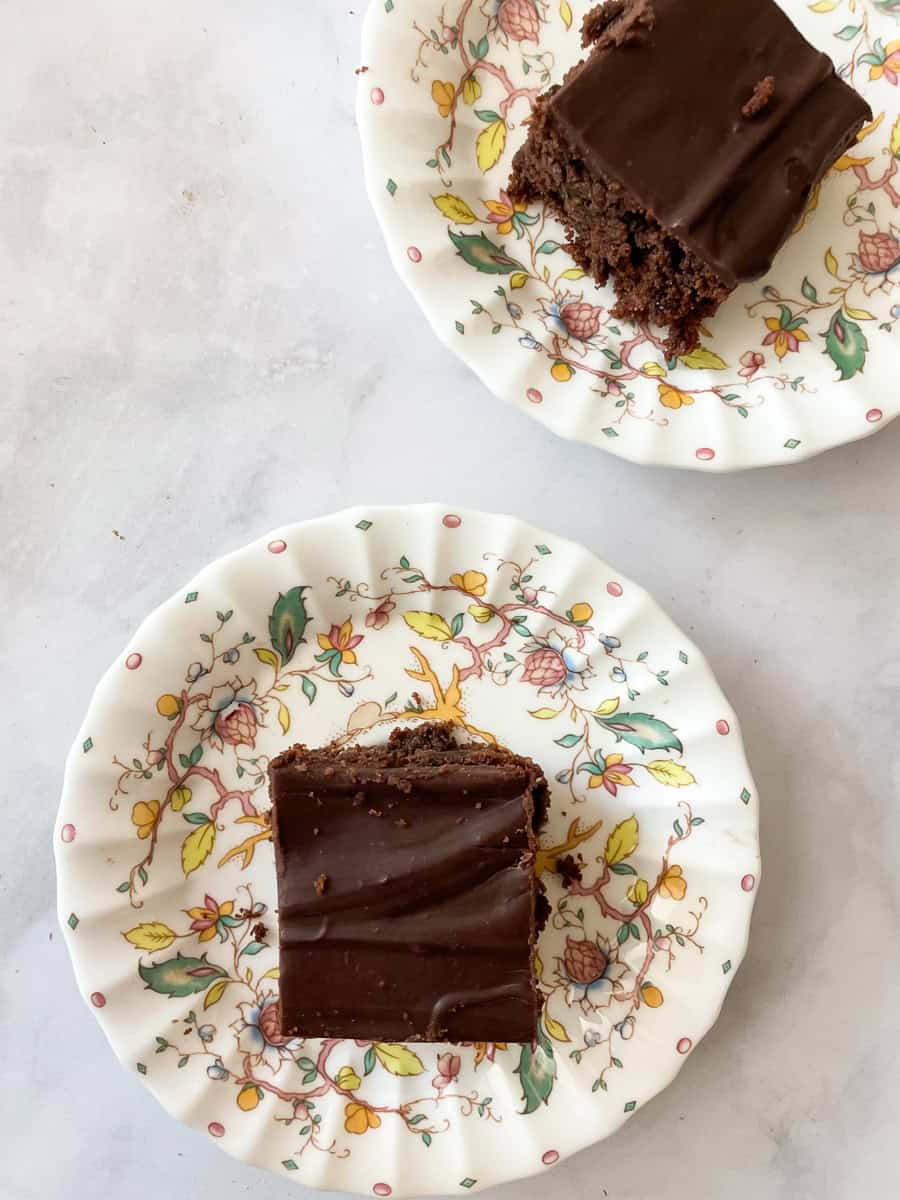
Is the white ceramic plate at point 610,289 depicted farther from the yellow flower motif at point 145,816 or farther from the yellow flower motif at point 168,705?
the yellow flower motif at point 145,816

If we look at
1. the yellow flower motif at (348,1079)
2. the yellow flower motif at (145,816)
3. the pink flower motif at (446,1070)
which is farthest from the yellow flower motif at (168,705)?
the pink flower motif at (446,1070)

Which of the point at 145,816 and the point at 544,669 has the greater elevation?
the point at 544,669

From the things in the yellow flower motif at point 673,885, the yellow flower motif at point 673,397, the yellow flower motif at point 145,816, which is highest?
the yellow flower motif at point 673,397

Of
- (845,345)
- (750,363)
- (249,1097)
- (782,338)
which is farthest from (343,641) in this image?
(845,345)

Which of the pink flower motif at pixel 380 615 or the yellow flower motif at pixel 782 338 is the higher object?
the yellow flower motif at pixel 782 338

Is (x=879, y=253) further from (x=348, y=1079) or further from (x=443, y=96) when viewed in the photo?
(x=348, y=1079)

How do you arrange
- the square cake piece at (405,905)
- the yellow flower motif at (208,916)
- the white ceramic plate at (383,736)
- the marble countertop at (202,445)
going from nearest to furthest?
1. the square cake piece at (405,905)
2. the white ceramic plate at (383,736)
3. the yellow flower motif at (208,916)
4. the marble countertop at (202,445)
